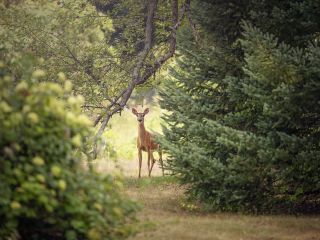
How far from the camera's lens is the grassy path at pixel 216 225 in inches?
412

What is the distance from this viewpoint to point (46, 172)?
644cm

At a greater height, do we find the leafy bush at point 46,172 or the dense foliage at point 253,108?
the dense foliage at point 253,108

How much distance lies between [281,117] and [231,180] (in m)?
1.68

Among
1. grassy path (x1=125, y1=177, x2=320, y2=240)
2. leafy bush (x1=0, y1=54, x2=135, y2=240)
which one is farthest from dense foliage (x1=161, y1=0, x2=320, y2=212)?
leafy bush (x1=0, y1=54, x2=135, y2=240)

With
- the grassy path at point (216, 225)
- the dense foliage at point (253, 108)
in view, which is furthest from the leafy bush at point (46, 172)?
the dense foliage at point (253, 108)

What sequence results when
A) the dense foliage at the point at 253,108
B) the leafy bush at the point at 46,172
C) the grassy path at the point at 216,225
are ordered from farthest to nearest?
the dense foliage at the point at 253,108 → the grassy path at the point at 216,225 → the leafy bush at the point at 46,172

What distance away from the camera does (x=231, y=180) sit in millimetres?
12664

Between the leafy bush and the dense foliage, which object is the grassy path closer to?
the dense foliage

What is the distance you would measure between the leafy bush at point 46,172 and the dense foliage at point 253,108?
5764mm

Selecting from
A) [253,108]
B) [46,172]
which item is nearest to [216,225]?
[253,108]

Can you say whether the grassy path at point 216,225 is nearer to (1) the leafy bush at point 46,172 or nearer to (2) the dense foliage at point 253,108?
(2) the dense foliage at point 253,108

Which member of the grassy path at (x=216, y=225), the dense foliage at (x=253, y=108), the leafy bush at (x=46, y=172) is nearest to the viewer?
the leafy bush at (x=46, y=172)

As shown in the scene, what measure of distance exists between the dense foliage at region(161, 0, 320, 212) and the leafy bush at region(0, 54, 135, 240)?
5.76 meters

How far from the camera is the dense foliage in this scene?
11.8 metres
